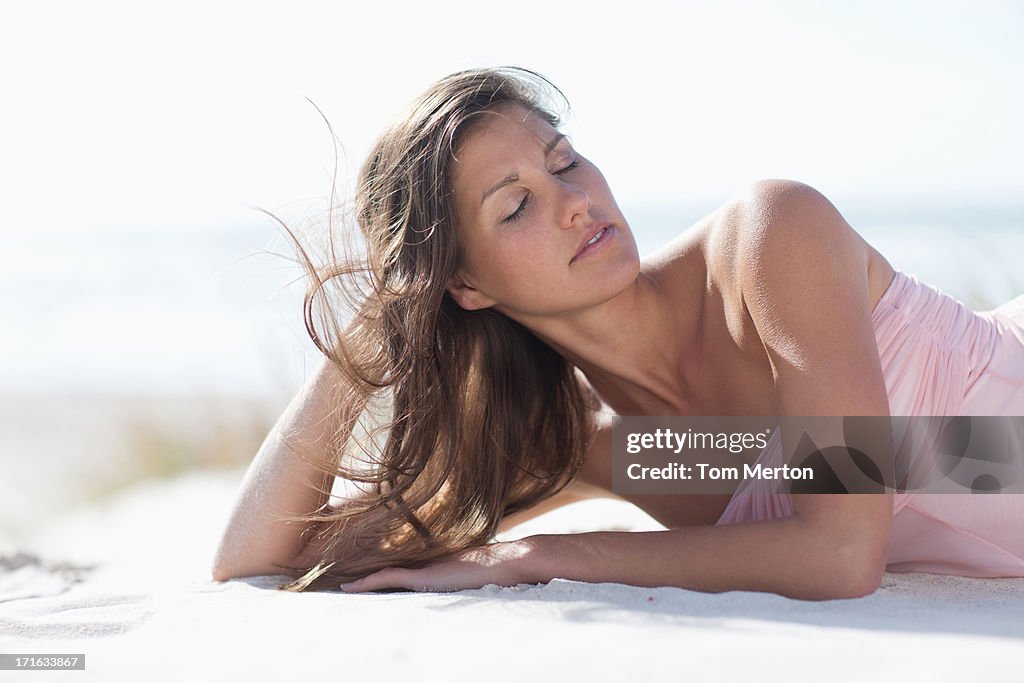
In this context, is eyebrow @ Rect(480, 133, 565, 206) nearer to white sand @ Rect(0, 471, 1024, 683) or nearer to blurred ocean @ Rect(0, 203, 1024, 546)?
white sand @ Rect(0, 471, 1024, 683)

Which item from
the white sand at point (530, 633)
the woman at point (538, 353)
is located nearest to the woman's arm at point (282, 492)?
the woman at point (538, 353)

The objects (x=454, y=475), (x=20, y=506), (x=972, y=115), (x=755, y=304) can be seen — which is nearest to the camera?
(x=755, y=304)

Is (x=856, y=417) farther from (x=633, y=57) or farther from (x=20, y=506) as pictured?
(x=633, y=57)

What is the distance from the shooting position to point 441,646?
1.48 meters

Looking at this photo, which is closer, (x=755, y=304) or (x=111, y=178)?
(x=755, y=304)

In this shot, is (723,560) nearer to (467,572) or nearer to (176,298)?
(467,572)

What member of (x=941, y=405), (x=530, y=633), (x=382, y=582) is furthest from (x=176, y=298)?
(x=530, y=633)

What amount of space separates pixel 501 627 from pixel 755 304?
98 centimetres

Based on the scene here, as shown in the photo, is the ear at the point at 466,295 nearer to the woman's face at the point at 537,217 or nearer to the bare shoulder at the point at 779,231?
the woman's face at the point at 537,217

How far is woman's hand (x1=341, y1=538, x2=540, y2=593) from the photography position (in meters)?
2.12

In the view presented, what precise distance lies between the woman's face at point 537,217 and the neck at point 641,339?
0.14m

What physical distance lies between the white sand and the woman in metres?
0.18

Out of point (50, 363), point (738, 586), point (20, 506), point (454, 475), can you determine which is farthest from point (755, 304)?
point (50, 363)

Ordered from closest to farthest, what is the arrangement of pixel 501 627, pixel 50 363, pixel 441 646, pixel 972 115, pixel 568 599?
pixel 441 646
pixel 501 627
pixel 568 599
pixel 50 363
pixel 972 115
